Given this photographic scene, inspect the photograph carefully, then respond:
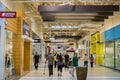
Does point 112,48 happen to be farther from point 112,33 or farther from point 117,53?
point 117,53

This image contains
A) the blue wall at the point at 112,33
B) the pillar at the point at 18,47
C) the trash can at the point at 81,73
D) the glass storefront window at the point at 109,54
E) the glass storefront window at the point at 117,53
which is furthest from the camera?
the glass storefront window at the point at 109,54

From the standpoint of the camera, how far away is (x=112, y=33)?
28016mm

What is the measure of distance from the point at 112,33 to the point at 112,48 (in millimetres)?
1630

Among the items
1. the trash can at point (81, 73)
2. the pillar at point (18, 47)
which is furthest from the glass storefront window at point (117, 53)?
the trash can at point (81, 73)

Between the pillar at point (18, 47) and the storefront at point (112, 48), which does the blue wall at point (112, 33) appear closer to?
the storefront at point (112, 48)

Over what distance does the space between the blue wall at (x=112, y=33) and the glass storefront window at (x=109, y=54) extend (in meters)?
0.62

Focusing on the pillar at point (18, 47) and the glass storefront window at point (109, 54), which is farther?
the glass storefront window at point (109, 54)

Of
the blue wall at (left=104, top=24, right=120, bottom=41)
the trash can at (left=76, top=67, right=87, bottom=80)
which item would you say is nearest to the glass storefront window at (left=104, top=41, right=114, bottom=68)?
the blue wall at (left=104, top=24, right=120, bottom=41)

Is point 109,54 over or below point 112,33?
below

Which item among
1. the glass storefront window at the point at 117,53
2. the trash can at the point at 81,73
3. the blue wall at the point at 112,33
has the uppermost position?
the blue wall at the point at 112,33

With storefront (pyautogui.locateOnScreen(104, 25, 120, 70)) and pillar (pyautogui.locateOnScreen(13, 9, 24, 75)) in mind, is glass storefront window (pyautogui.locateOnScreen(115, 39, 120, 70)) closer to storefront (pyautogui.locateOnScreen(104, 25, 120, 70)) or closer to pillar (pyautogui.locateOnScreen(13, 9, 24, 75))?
storefront (pyautogui.locateOnScreen(104, 25, 120, 70))

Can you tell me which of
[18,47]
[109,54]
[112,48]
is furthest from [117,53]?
[18,47]

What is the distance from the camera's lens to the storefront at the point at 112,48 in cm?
2618

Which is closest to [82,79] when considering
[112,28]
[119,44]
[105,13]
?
[105,13]
